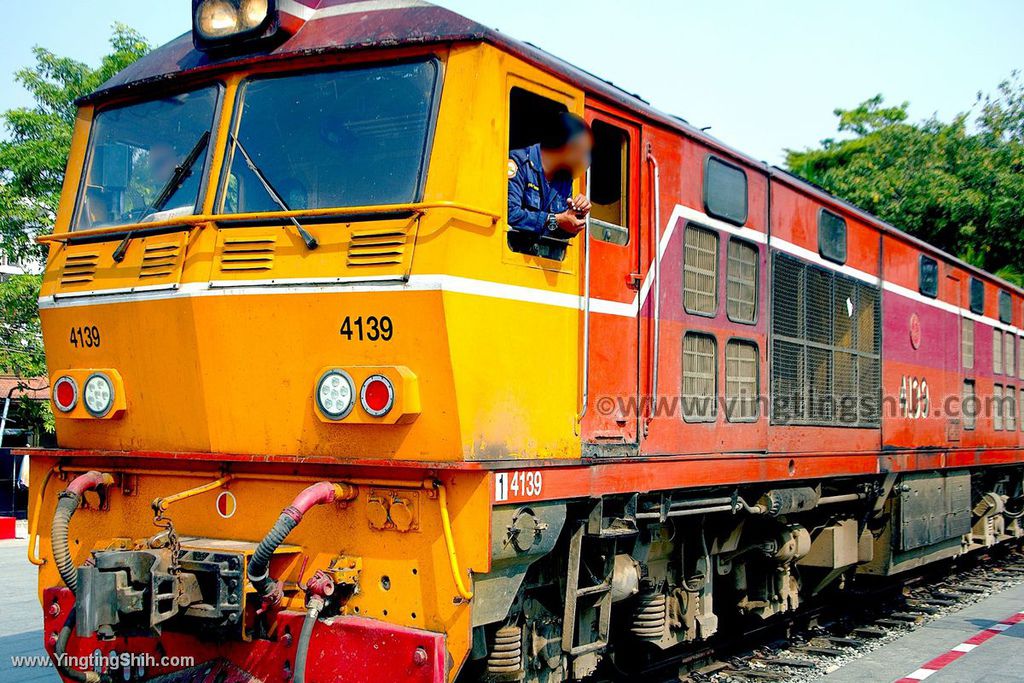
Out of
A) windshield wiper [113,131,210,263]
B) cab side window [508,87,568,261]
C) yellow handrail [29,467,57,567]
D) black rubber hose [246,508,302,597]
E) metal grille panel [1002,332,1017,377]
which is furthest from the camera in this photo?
metal grille panel [1002,332,1017,377]

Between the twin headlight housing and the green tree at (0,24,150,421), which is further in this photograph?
the green tree at (0,24,150,421)

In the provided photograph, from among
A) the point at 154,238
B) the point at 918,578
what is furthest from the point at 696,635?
the point at 918,578

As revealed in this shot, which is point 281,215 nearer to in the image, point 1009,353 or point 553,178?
point 553,178

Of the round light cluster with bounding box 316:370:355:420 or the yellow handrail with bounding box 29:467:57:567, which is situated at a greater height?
the round light cluster with bounding box 316:370:355:420

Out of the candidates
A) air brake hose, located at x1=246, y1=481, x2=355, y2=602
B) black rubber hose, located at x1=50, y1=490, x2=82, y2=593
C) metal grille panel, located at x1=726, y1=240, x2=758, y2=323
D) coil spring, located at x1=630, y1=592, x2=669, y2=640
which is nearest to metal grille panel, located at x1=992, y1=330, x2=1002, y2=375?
metal grille panel, located at x1=726, y1=240, x2=758, y2=323

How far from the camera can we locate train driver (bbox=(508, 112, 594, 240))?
5.00 metres

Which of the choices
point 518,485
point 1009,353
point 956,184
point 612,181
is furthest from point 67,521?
point 956,184

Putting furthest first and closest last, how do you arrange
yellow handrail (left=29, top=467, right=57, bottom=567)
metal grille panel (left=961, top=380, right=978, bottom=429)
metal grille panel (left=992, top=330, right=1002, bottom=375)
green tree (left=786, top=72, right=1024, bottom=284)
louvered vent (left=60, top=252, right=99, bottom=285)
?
green tree (left=786, top=72, right=1024, bottom=284), metal grille panel (left=992, top=330, right=1002, bottom=375), metal grille panel (left=961, top=380, right=978, bottom=429), yellow handrail (left=29, top=467, right=57, bottom=567), louvered vent (left=60, top=252, right=99, bottom=285)

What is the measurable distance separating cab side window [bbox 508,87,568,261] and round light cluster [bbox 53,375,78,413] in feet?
8.17

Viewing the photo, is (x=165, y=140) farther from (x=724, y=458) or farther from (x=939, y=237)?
(x=939, y=237)

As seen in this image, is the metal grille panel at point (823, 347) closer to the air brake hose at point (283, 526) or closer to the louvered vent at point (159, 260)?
the air brake hose at point (283, 526)

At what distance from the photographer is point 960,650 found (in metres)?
8.01

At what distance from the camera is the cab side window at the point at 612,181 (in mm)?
5742

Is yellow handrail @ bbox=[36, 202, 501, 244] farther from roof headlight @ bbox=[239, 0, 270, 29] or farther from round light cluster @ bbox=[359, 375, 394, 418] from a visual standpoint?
roof headlight @ bbox=[239, 0, 270, 29]
